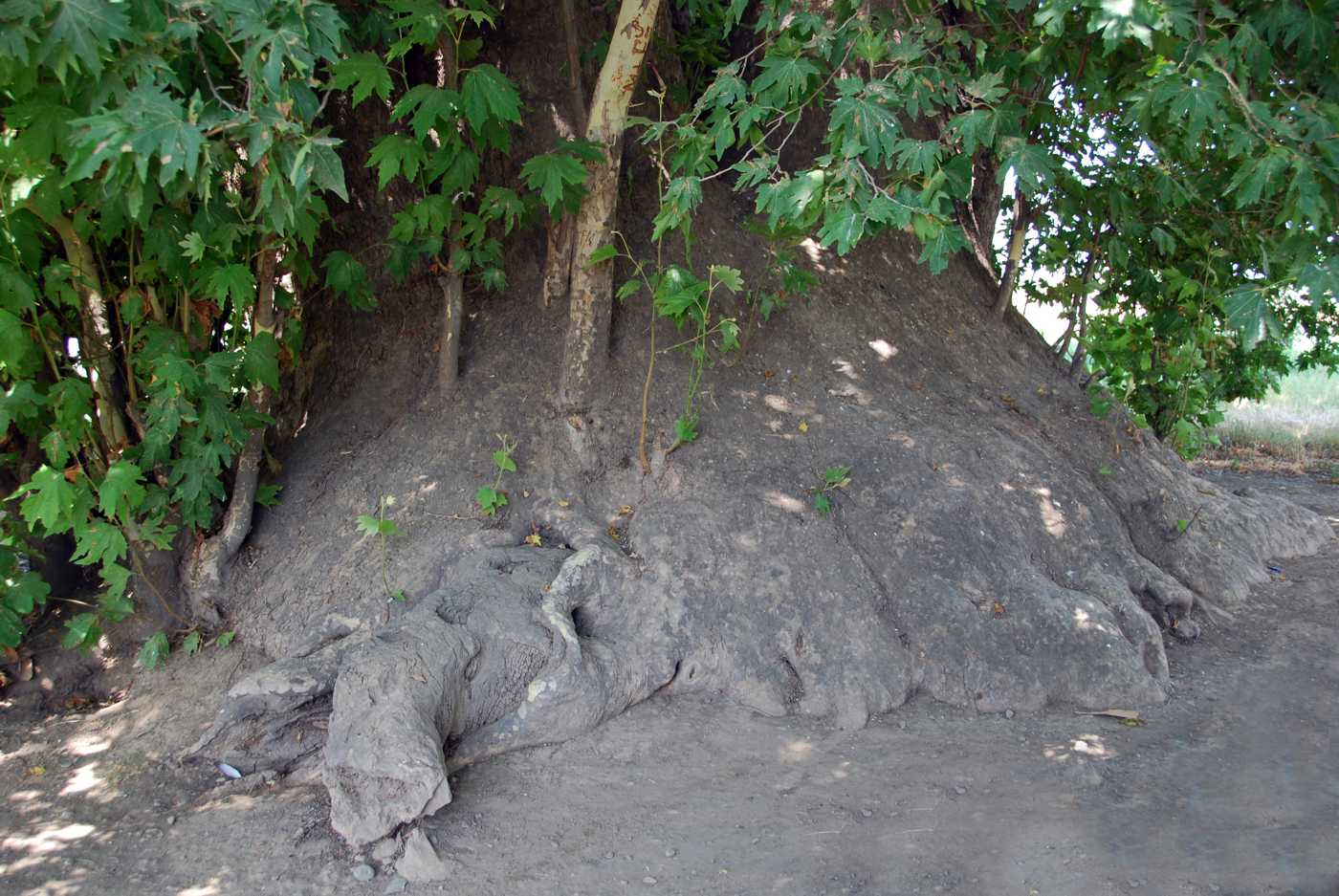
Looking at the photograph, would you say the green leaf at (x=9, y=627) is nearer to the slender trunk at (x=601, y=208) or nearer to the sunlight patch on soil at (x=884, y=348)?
the slender trunk at (x=601, y=208)

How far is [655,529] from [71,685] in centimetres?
302

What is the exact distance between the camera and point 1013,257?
6453mm

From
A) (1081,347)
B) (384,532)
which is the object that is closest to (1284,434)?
(1081,347)

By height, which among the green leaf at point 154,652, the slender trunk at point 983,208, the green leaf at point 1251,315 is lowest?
the green leaf at point 154,652

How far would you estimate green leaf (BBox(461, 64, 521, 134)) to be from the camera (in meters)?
4.12

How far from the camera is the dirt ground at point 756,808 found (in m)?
3.53

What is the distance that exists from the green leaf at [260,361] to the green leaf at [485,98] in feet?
4.99

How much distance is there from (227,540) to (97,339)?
46.7 inches

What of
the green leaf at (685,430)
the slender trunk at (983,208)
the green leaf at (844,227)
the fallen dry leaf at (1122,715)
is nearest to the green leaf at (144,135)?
the green leaf at (844,227)

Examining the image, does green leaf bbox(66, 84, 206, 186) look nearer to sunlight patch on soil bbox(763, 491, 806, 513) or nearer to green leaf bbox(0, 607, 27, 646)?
green leaf bbox(0, 607, 27, 646)

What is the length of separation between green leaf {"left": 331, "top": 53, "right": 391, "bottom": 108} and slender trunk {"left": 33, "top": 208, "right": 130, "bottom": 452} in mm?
1550

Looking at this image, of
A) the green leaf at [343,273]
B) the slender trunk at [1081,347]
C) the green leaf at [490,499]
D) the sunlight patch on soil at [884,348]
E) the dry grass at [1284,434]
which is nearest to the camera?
the green leaf at [343,273]

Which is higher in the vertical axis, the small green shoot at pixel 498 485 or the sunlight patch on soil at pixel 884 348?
the sunlight patch on soil at pixel 884 348

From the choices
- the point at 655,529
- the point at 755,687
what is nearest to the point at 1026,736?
the point at 755,687
